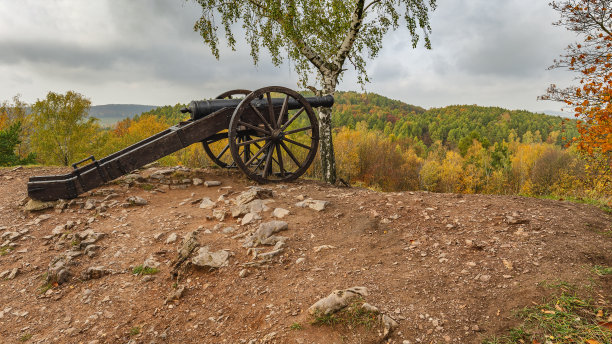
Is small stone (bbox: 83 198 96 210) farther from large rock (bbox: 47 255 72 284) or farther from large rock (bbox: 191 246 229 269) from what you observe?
large rock (bbox: 191 246 229 269)

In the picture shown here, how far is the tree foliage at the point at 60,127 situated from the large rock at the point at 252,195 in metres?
25.3

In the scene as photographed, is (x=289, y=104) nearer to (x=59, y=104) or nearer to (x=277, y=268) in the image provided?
(x=277, y=268)

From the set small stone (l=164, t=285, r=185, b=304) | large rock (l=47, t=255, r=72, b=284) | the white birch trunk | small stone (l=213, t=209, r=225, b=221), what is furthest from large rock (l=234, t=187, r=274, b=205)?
the white birch trunk

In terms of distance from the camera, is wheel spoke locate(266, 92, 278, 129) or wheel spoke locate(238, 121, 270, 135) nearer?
wheel spoke locate(238, 121, 270, 135)

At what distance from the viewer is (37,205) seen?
546 centimetres

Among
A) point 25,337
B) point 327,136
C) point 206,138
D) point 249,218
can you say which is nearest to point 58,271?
point 25,337

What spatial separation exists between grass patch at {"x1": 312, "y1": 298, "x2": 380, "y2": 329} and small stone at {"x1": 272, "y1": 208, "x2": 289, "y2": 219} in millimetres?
2177

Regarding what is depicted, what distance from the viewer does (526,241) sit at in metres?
3.50

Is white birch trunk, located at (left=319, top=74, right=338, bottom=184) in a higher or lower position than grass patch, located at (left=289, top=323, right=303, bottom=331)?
higher

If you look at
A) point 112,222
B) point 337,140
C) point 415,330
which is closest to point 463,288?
point 415,330

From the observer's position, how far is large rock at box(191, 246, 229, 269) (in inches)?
145

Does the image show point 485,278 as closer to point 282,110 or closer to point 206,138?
point 282,110

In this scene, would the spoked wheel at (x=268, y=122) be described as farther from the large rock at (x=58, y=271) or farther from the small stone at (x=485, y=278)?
the small stone at (x=485, y=278)

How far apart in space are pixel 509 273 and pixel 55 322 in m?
4.51
